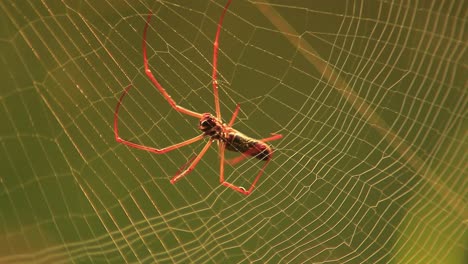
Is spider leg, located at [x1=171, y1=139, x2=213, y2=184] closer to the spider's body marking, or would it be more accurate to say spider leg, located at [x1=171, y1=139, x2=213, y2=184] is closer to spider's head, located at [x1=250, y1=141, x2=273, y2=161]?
the spider's body marking

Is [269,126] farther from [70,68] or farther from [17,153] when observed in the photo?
[17,153]

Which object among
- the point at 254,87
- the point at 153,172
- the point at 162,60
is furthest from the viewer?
the point at 153,172

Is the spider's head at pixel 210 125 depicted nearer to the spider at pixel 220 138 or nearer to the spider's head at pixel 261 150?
the spider at pixel 220 138

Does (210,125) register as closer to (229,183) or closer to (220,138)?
(220,138)

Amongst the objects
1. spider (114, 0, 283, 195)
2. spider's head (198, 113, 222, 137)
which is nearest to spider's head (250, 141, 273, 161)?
spider (114, 0, 283, 195)

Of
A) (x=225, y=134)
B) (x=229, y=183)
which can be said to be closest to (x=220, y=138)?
(x=225, y=134)

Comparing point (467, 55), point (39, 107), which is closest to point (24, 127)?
point (39, 107)
